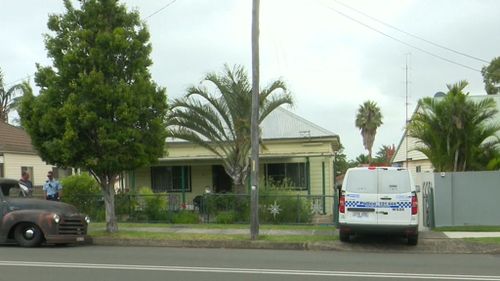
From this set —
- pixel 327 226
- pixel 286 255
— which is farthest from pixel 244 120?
pixel 286 255

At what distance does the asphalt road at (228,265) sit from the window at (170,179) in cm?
1211

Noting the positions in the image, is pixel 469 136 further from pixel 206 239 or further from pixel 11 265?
pixel 11 265

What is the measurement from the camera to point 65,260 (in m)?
11.8

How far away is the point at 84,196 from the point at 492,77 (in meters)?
37.2

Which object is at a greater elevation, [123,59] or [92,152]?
[123,59]

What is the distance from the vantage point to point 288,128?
85.4 feet

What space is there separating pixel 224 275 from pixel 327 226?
8.67 m

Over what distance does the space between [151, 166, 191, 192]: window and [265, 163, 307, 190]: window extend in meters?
3.57

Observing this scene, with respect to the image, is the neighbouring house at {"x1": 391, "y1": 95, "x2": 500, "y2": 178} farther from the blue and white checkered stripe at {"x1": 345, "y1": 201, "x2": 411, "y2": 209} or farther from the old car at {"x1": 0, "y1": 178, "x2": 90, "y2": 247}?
the old car at {"x1": 0, "y1": 178, "x2": 90, "y2": 247}

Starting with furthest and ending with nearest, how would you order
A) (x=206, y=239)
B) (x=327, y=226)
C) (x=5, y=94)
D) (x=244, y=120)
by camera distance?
(x=5, y=94), (x=244, y=120), (x=327, y=226), (x=206, y=239)

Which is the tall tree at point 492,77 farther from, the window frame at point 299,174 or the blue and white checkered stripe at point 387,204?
the blue and white checkered stripe at point 387,204

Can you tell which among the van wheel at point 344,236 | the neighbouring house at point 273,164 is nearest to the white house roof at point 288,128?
the neighbouring house at point 273,164

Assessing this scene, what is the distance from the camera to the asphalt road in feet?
32.4

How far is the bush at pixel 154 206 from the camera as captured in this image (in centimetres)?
1980
